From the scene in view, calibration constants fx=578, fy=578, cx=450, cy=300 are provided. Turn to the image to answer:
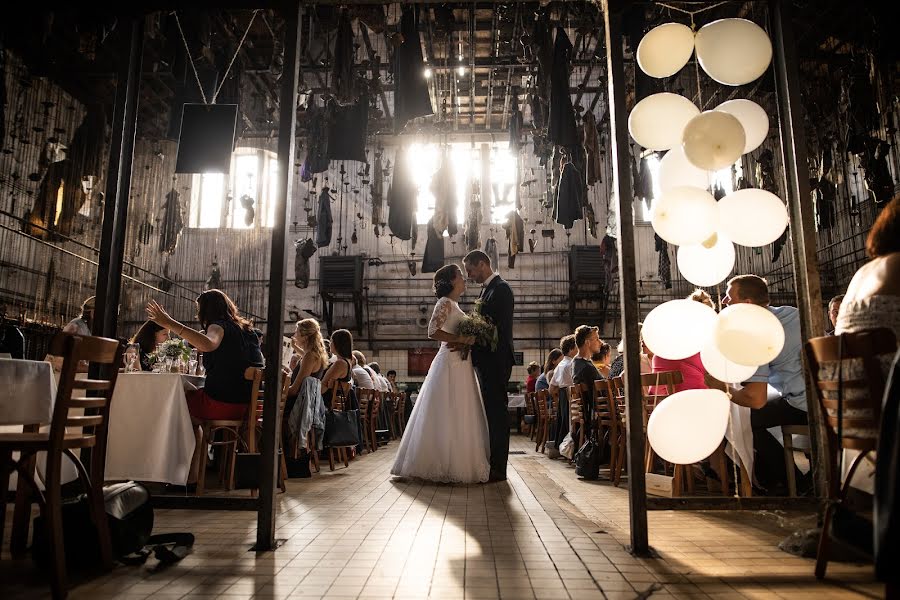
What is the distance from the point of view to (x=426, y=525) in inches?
113

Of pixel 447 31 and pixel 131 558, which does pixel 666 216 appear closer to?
pixel 131 558

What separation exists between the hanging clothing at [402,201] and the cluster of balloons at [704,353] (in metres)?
4.65

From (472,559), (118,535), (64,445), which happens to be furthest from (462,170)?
(64,445)

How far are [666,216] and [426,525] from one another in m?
1.86

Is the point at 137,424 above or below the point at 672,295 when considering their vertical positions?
below

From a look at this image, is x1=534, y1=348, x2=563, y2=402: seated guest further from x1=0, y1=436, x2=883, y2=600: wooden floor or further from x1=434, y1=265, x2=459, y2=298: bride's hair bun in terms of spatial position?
x1=0, y1=436, x2=883, y2=600: wooden floor

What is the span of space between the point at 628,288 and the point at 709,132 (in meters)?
0.71

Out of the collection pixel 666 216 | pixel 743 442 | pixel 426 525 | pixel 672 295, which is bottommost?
pixel 426 525

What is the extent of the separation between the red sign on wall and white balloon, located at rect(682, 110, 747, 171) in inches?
462

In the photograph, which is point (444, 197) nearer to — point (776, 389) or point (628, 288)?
point (776, 389)

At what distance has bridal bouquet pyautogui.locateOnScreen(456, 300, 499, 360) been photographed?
4.53 meters

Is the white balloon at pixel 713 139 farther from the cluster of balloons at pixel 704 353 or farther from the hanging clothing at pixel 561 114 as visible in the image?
the hanging clothing at pixel 561 114

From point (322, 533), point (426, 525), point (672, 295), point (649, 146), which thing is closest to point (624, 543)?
point (426, 525)

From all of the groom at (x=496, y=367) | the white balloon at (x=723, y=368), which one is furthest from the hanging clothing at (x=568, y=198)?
the white balloon at (x=723, y=368)
